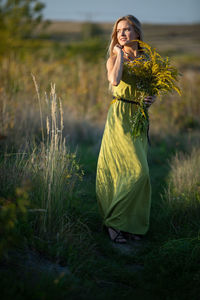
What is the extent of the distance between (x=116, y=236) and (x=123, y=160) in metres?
0.79

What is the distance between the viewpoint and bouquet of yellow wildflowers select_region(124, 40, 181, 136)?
279cm

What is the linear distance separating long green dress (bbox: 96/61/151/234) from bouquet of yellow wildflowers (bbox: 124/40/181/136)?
0.35 ft

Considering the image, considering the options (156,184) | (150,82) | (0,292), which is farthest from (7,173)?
(156,184)

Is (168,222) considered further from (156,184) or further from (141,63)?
(141,63)

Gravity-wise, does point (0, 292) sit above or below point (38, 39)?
below

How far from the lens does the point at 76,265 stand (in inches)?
91.6

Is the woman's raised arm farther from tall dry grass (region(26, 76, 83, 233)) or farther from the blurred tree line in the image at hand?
the blurred tree line

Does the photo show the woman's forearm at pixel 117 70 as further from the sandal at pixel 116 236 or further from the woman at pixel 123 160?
the sandal at pixel 116 236

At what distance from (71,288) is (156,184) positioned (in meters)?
3.17

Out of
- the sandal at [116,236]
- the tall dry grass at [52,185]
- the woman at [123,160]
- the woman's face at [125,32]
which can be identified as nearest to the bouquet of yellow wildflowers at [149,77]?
the woman at [123,160]

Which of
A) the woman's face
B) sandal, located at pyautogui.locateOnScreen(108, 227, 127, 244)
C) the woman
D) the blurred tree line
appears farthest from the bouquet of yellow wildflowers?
the blurred tree line

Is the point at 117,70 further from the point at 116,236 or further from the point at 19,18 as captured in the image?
the point at 19,18

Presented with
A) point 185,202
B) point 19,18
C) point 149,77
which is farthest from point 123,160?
point 19,18

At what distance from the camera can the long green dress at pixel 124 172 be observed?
2895 millimetres
